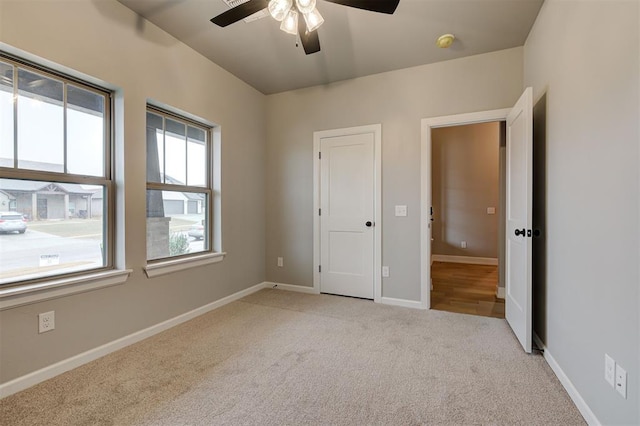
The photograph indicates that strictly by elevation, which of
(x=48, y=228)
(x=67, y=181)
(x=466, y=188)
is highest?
(x=466, y=188)

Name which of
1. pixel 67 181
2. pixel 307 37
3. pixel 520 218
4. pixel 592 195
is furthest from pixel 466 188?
pixel 67 181

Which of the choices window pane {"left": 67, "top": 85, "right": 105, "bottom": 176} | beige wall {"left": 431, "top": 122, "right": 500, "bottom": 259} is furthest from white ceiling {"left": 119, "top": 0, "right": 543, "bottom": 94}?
beige wall {"left": 431, "top": 122, "right": 500, "bottom": 259}

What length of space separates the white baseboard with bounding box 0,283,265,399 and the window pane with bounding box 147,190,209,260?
23.8 inches

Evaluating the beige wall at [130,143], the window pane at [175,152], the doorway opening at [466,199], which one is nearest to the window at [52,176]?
the beige wall at [130,143]

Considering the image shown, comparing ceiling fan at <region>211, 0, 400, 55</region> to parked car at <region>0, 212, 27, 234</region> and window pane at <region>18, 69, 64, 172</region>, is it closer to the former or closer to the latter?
window pane at <region>18, 69, 64, 172</region>

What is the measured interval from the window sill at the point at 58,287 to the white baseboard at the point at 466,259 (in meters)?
5.58

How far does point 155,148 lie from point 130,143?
35 cm

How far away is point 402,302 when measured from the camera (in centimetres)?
323

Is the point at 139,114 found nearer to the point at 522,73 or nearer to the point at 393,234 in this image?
Answer: the point at 393,234

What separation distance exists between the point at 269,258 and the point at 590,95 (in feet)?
11.4

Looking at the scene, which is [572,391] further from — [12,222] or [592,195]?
[12,222]

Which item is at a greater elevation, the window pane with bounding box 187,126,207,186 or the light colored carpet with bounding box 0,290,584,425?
the window pane with bounding box 187,126,207,186

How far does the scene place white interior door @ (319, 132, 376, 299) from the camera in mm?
3420

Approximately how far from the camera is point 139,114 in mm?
2344
